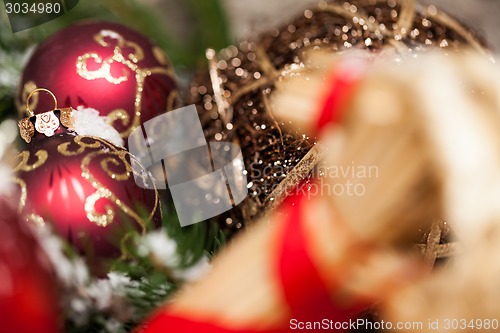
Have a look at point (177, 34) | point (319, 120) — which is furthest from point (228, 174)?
point (177, 34)

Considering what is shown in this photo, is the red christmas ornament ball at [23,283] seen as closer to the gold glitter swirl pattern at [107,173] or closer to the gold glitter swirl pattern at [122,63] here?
the gold glitter swirl pattern at [107,173]

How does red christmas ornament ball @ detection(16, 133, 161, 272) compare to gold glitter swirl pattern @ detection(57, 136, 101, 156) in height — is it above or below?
below

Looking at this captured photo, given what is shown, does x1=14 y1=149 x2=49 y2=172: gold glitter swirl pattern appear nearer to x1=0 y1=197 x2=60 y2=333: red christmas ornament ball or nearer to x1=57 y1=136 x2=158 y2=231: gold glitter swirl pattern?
x1=57 y1=136 x2=158 y2=231: gold glitter swirl pattern

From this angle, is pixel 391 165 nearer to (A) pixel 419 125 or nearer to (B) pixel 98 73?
(A) pixel 419 125

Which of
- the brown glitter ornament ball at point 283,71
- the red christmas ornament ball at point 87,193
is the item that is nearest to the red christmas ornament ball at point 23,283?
the red christmas ornament ball at point 87,193

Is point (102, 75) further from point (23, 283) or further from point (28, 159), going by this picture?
point (23, 283)

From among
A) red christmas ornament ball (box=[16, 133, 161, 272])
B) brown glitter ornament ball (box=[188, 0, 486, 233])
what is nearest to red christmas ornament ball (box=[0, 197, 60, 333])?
red christmas ornament ball (box=[16, 133, 161, 272])

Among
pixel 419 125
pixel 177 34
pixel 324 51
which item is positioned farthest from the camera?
pixel 177 34
